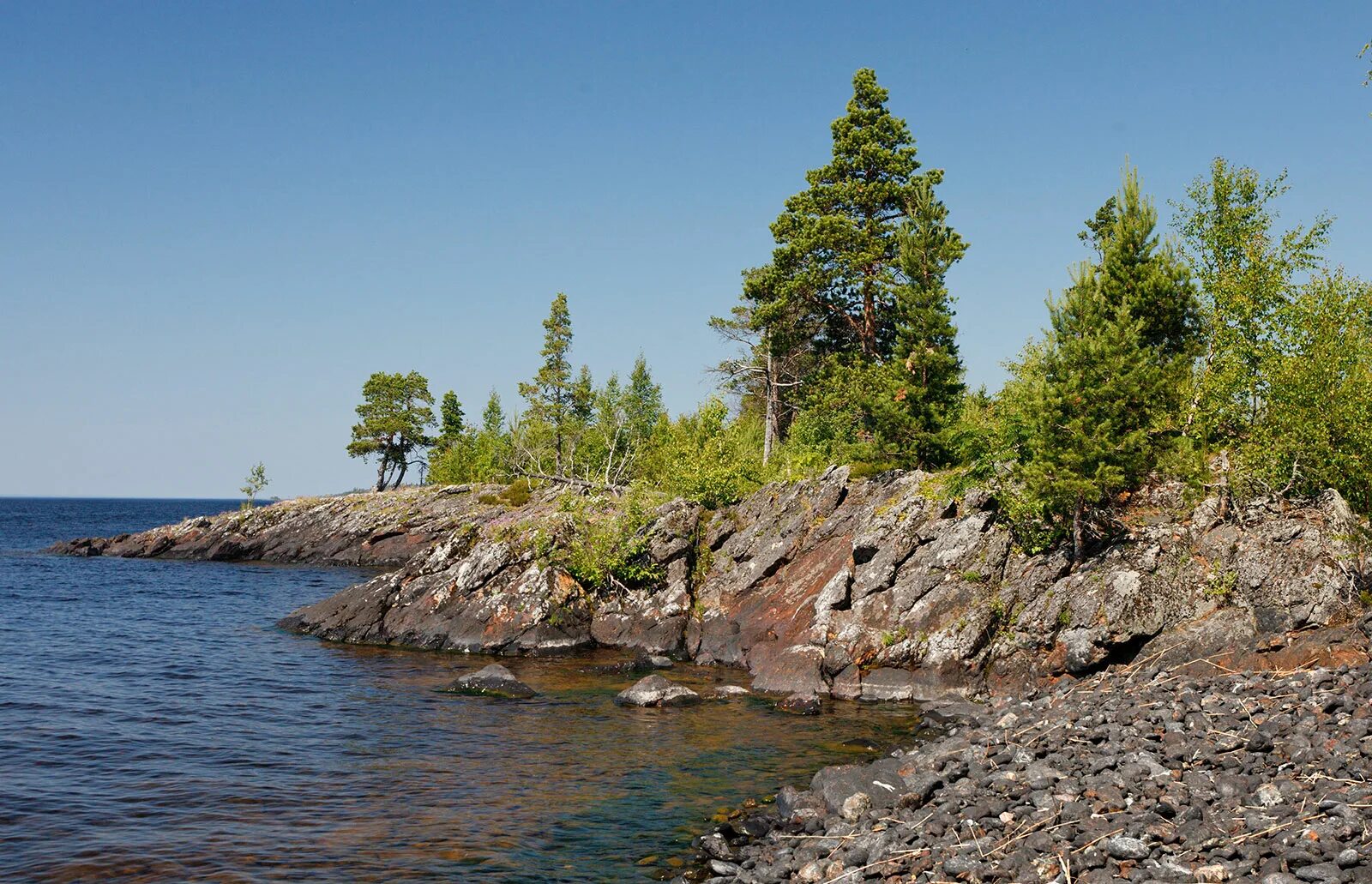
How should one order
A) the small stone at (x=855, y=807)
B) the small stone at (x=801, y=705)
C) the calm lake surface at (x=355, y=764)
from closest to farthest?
the calm lake surface at (x=355, y=764) → the small stone at (x=855, y=807) → the small stone at (x=801, y=705)

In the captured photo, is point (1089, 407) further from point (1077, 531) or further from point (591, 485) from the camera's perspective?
point (591, 485)

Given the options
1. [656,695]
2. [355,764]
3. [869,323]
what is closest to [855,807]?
[656,695]

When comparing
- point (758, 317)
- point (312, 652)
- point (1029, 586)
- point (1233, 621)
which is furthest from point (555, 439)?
point (1233, 621)

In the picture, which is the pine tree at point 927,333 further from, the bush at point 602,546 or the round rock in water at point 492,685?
the round rock in water at point 492,685

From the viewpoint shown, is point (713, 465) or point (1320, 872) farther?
point (713, 465)

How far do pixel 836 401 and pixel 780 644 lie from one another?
1553cm

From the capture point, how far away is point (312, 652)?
35438 mm

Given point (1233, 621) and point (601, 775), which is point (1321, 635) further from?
point (601, 775)

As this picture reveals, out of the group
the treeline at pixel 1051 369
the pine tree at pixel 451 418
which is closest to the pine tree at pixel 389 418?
the pine tree at pixel 451 418

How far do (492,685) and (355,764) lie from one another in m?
8.17

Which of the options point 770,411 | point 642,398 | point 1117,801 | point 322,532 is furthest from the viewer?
point 642,398

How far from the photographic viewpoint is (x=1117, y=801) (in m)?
12.4

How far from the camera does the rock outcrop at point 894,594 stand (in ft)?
73.8

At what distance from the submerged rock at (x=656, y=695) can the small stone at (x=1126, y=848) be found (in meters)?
16.5
